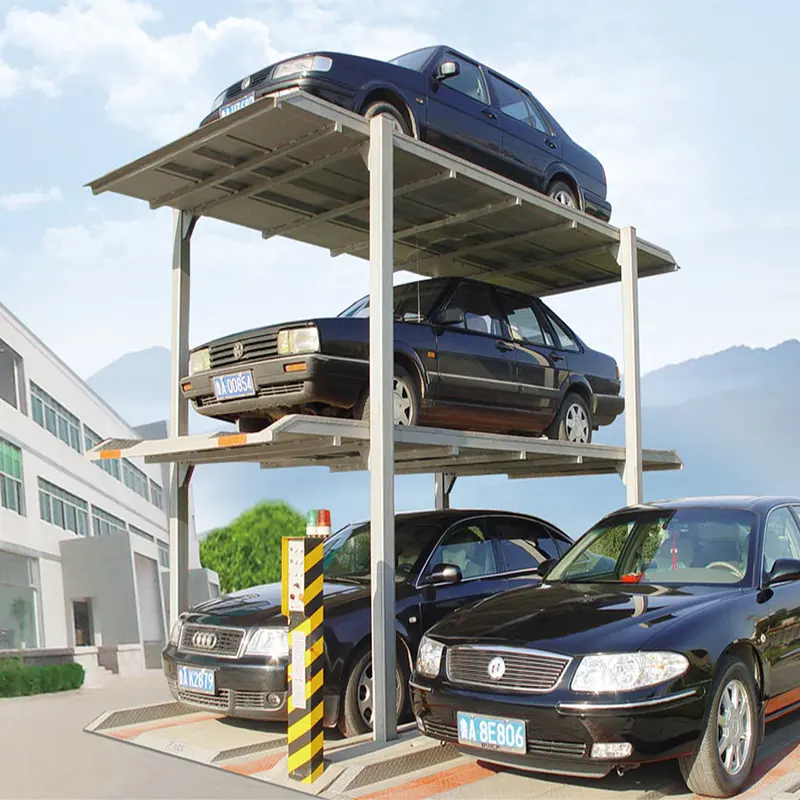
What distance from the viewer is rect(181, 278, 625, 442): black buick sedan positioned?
7426 millimetres

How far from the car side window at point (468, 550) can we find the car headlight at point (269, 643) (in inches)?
54.9

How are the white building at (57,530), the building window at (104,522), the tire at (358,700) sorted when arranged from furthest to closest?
the building window at (104,522), the white building at (57,530), the tire at (358,700)

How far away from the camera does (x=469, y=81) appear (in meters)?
9.64

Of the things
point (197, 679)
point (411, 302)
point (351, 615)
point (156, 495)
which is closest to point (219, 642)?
point (197, 679)

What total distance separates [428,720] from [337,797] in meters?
0.64

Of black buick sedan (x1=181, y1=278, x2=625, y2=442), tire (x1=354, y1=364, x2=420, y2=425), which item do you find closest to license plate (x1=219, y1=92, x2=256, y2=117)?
black buick sedan (x1=181, y1=278, x2=625, y2=442)

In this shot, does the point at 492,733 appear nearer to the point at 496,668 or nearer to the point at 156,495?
the point at 496,668

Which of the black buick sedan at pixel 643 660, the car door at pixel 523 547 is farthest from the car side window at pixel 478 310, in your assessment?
the black buick sedan at pixel 643 660

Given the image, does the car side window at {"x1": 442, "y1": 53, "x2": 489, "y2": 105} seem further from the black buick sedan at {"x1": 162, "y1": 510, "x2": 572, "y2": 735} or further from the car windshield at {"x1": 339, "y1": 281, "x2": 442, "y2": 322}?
the black buick sedan at {"x1": 162, "y1": 510, "x2": 572, "y2": 735}

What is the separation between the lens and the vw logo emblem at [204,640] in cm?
713

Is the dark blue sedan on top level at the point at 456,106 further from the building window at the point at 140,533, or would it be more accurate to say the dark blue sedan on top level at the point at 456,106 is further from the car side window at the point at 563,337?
the building window at the point at 140,533

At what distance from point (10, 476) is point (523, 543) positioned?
22286mm

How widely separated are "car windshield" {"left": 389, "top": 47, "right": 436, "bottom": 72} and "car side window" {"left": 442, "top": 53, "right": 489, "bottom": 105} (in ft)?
0.61

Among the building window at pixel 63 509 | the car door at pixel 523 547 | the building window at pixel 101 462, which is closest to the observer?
the car door at pixel 523 547
